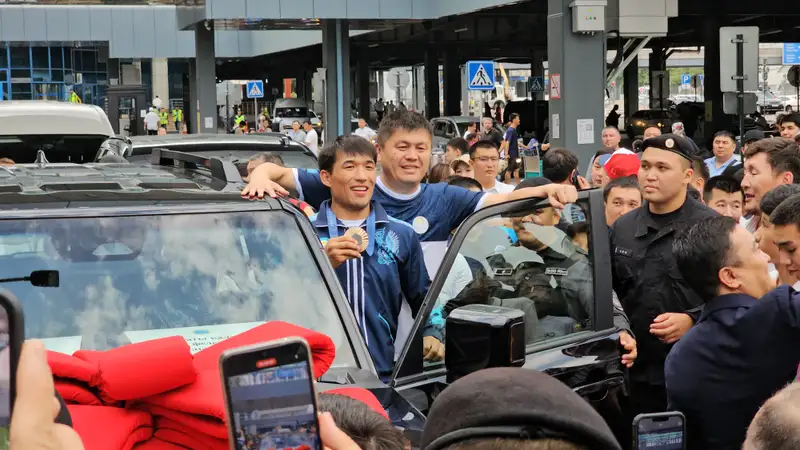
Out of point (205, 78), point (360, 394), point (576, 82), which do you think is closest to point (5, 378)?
point (360, 394)

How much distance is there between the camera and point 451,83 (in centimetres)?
5628

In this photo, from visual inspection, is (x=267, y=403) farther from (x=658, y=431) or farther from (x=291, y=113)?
(x=291, y=113)

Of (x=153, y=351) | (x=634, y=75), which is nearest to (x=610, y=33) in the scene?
(x=153, y=351)

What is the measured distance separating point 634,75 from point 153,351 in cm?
5487

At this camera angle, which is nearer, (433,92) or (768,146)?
(768,146)

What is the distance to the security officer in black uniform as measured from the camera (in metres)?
5.70

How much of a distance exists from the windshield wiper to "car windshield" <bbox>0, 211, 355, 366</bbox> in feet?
0.05

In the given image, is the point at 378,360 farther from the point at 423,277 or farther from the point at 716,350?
the point at 716,350

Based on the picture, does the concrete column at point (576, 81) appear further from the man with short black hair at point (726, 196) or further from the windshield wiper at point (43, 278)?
the windshield wiper at point (43, 278)

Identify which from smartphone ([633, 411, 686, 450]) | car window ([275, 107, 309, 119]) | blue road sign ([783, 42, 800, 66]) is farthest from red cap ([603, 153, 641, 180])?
blue road sign ([783, 42, 800, 66])

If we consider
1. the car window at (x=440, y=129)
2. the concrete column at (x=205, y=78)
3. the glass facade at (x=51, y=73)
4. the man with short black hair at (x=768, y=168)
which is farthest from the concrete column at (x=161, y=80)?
the man with short black hair at (x=768, y=168)

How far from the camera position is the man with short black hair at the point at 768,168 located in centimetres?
720

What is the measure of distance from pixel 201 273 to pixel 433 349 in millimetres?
924

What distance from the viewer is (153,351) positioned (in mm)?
2816
